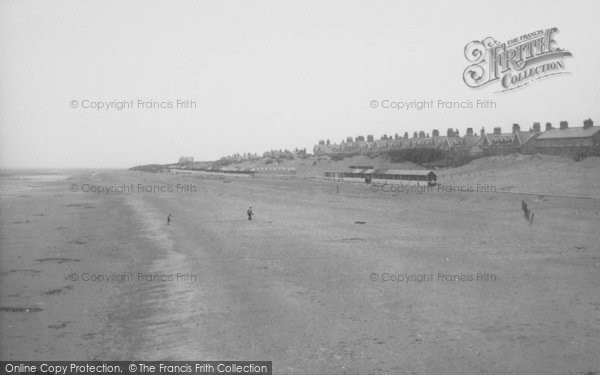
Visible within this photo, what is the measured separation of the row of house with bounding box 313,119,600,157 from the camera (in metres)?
69.5

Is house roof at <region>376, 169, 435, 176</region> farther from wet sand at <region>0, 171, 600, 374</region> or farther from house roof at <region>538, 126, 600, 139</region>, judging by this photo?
Result: wet sand at <region>0, 171, 600, 374</region>

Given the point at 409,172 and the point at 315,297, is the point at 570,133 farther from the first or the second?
the point at 315,297

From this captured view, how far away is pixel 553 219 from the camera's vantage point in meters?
29.1

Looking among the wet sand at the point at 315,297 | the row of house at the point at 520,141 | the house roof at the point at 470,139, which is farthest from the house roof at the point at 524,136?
the wet sand at the point at 315,297

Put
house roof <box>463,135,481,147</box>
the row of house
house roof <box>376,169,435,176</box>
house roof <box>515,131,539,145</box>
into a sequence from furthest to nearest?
house roof <box>463,135,481,147</box> → house roof <box>515,131,539,145</box> → the row of house → house roof <box>376,169,435,176</box>

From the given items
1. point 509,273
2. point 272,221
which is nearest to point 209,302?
Result: point 509,273

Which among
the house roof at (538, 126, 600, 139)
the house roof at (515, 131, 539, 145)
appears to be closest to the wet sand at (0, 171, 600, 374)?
the house roof at (538, 126, 600, 139)

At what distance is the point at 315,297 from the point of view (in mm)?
13914

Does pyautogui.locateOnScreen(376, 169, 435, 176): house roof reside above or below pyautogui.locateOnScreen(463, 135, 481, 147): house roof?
below

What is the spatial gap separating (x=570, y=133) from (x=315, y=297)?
76.6 metres

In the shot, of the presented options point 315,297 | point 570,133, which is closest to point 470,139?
point 570,133

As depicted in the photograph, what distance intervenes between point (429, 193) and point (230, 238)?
3232cm

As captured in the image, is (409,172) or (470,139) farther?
(470,139)

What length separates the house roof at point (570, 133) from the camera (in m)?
71.5
